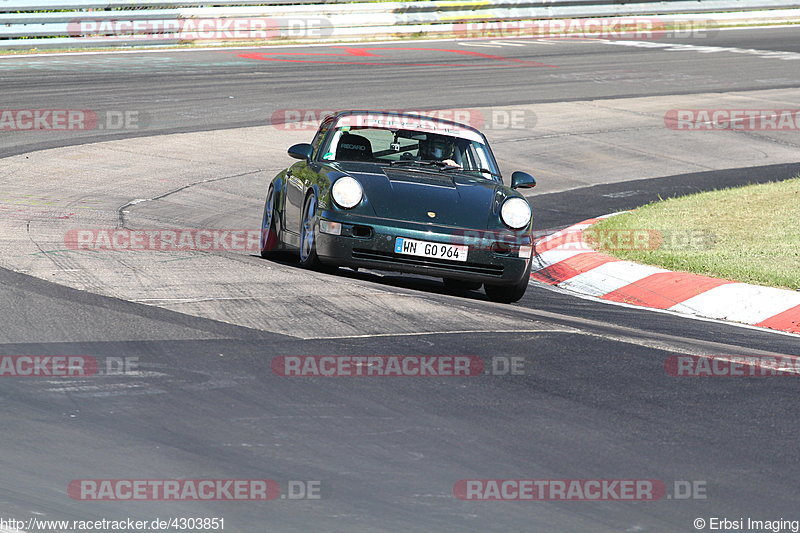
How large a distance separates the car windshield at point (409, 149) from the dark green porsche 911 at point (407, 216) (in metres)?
0.01

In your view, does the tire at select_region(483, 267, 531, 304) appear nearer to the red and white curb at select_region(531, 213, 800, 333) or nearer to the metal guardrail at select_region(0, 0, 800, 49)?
the red and white curb at select_region(531, 213, 800, 333)

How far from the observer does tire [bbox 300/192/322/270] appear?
29.4 feet

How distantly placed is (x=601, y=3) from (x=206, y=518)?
30.4 m

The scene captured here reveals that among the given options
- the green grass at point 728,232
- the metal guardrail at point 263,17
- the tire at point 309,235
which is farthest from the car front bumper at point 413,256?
the metal guardrail at point 263,17

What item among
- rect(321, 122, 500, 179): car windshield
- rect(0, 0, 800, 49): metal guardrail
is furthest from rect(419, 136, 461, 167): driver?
rect(0, 0, 800, 49): metal guardrail

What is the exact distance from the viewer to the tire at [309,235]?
8.95 metres

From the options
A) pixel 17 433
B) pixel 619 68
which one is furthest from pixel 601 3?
pixel 17 433

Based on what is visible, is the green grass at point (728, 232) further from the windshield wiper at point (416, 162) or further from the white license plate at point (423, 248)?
the white license plate at point (423, 248)

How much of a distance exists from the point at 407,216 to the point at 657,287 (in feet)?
7.85

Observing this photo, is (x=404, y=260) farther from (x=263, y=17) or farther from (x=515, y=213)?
(x=263, y=17)

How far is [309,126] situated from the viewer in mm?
18516

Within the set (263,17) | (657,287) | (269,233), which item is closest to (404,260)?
(269,233)

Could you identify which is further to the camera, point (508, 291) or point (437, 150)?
point (437, 150)

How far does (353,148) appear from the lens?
1005 centimetres
